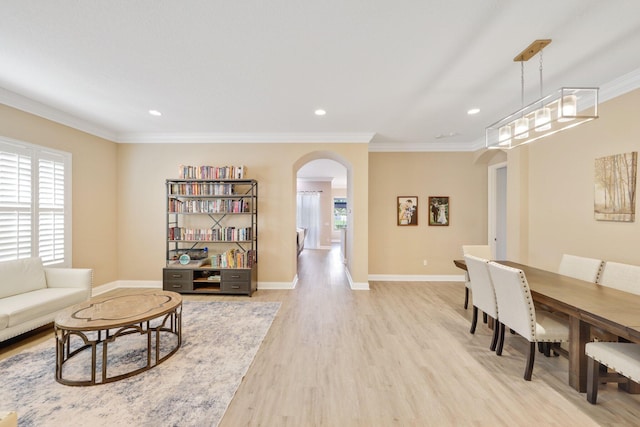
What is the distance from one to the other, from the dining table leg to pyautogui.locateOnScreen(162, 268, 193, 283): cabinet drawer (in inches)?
189

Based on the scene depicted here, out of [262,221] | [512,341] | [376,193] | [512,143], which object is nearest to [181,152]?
[262,221]

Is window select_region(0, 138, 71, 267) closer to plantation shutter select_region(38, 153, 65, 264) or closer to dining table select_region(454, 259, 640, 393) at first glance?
plantation shutter select_region(38, 153, 65, 264)

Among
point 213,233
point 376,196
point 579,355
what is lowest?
point 579,355

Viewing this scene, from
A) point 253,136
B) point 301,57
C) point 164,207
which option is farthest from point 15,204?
point 301,57

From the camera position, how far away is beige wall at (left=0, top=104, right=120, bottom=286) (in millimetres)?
3574

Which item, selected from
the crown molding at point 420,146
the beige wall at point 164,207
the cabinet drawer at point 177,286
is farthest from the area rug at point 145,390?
the crown molding at point 420,146

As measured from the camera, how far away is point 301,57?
2377mm

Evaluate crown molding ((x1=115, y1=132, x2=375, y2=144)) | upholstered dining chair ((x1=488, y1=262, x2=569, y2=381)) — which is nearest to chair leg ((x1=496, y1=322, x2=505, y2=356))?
upholstered dining chair ((x1=488, y1=262, x2=569, y2=381))

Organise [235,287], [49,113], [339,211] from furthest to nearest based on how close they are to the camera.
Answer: [339,211] → [235,287] → [49,113]

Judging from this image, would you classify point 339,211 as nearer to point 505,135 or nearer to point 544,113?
point 505,135

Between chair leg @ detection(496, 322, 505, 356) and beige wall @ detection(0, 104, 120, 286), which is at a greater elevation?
beige wall @ detection(0, 104, 120, 286)

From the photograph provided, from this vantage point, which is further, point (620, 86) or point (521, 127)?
point (620, 86)

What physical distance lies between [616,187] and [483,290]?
1.86m

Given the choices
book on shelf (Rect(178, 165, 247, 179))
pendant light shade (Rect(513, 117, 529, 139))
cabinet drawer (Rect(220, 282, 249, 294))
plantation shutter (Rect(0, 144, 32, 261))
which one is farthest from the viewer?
book on shelf (Rect(178, 165, 247, 179))
